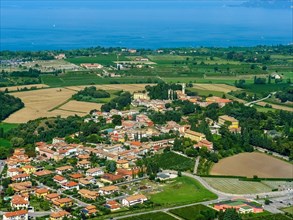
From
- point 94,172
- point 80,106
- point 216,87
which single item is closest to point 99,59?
point 216,87

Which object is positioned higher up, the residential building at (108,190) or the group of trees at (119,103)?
the group of trees at (119,103)

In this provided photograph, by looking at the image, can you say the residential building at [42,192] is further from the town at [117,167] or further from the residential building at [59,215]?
the residential building at [59,215]

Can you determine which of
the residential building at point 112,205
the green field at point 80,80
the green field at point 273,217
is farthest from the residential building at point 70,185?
the green field at point 80,80

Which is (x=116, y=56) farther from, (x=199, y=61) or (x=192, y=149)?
(x=192, y=149)

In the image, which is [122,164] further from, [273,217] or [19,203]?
[273,217]

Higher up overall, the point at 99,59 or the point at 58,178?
the point at 99,59

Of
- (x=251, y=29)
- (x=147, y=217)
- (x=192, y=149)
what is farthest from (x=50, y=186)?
(x=251, y=29)
